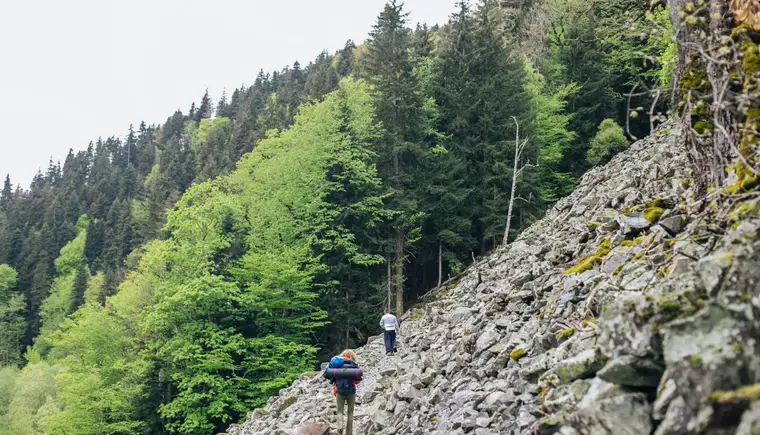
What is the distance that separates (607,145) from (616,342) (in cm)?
2937

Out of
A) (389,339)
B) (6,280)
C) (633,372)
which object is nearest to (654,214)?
(633,372)

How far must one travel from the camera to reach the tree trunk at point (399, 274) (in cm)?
2659

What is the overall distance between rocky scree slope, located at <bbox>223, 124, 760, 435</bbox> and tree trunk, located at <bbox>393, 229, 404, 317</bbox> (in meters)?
14.2

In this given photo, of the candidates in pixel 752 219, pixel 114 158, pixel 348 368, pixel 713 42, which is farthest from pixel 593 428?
pixel 114 158

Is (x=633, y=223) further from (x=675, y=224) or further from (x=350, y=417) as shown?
(x=350, y=417)

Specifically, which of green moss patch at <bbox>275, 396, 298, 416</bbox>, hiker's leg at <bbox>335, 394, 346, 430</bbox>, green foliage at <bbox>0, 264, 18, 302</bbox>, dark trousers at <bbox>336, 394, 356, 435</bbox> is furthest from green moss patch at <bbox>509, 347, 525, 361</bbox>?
green foliage at <bbox>0, 264, 18, 302</bbox>

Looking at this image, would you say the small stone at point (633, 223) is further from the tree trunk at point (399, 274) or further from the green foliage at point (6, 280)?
the green foliage at point (6, 280)

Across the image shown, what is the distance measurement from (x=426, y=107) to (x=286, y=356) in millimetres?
16743

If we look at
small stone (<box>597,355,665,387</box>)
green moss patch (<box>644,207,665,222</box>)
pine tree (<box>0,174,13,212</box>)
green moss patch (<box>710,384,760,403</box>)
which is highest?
pine tree (<box>0,174,13,212</box>)

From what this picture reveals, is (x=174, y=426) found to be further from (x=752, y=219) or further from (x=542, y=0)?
(x=542, y=0)

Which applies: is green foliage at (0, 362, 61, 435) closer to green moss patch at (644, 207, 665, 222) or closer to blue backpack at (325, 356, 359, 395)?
blue backpack at (325, 356, 359, 395)

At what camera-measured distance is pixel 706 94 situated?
517cm

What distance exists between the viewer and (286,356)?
24.9 meters

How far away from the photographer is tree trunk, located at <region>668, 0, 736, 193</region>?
468 centimetres
